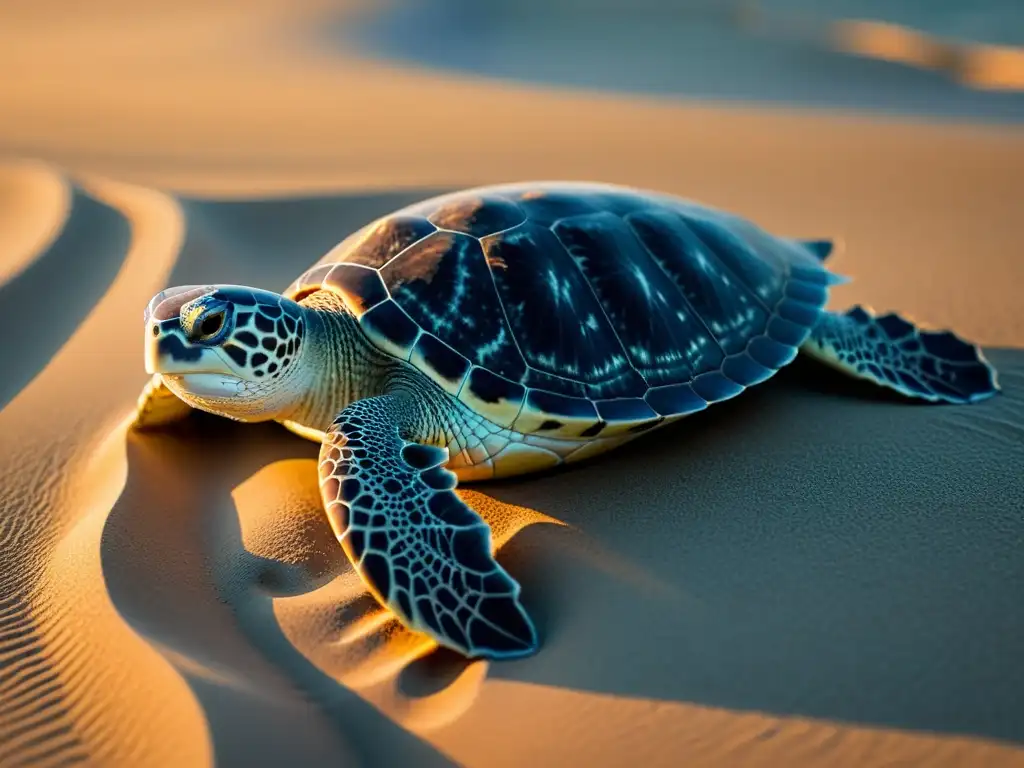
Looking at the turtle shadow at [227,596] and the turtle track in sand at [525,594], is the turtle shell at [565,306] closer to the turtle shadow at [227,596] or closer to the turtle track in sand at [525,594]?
the turtle track in sand at [525,594]

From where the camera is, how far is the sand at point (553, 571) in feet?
6.42

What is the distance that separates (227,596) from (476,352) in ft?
3.89

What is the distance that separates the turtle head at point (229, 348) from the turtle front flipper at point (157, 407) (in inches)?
12.4

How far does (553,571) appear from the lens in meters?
2.48

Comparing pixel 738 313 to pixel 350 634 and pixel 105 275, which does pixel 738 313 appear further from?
pixel 105 275

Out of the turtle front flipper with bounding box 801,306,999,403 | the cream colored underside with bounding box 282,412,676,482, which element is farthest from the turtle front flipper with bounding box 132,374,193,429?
the turtle front flipper with bounding box 801,306,999,403

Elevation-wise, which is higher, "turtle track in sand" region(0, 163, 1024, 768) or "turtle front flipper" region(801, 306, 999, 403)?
"turtle front flipper" region(801, 306, 999, 403)

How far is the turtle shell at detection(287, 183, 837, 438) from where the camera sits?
2916mm

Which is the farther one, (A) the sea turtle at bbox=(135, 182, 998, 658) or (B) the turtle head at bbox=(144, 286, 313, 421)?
(B) the turtle head at bbox=(144, 286, 313, 421)

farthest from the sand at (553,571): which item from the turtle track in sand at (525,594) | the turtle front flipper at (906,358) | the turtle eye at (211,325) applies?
the turtle eye at (211,325)

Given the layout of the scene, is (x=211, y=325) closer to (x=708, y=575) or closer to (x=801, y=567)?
(x=708, y=575)

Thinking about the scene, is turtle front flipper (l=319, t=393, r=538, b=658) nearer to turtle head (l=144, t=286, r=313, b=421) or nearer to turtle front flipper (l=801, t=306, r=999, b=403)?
turtle head (l=144, t=286, r=313, b=421)

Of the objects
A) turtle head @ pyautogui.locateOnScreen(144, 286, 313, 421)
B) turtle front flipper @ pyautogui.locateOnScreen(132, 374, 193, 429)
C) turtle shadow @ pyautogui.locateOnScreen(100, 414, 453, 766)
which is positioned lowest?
turtle shadow @ pyautogui.locateOnScreen(100, 414, 453, 766)

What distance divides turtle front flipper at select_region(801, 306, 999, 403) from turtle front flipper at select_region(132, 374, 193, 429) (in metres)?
2.73
